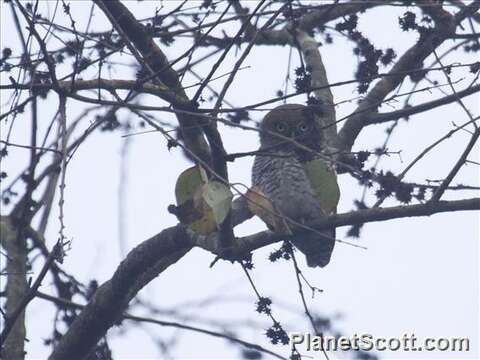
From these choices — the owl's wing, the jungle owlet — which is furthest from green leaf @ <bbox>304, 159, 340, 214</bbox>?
the jungle owlet

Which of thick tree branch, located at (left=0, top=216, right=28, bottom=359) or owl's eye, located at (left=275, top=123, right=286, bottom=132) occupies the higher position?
owl's eye, located at (left=275, top=123, right=286, bottom=132)

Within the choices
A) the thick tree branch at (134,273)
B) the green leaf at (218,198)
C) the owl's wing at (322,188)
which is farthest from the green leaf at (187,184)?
the owl's wing at (322,188)

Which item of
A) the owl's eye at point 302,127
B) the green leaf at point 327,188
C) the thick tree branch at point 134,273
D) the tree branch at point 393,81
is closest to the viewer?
the thick tree branch at point 134,273

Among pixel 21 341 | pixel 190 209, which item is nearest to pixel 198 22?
pixel 190 209

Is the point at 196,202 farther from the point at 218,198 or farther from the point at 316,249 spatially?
the point at 316,249

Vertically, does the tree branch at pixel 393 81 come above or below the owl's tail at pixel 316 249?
above

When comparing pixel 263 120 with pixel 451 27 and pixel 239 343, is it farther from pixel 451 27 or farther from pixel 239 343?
pixel 239 343

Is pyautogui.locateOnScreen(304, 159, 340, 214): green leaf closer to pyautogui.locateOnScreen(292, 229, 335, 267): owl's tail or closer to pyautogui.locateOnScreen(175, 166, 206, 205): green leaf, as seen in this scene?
pyautogui.locateOnScreen(175, 166, 206, 205): green leaf

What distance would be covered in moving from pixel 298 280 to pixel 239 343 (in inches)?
25.2

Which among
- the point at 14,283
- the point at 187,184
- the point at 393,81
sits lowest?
the point at 187,184

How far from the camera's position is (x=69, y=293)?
20.0ft

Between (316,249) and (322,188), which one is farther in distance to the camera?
(316,249)

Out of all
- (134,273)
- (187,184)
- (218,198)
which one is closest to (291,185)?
(134,273)

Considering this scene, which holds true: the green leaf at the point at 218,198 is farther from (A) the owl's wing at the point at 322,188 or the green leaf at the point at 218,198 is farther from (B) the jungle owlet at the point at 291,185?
(B) the jungle owlet at the point at 291,185
